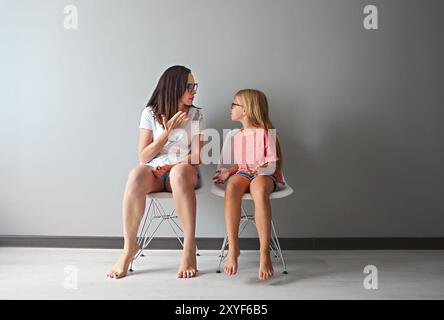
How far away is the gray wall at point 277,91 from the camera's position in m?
2.79

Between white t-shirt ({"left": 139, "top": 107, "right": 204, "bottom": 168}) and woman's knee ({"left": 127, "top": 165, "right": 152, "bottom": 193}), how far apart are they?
0.16m

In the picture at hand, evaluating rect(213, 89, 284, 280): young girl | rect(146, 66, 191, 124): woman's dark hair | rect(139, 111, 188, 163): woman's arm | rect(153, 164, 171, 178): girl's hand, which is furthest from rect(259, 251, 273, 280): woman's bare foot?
rect(146, 66, 191, 124): woman's dark hair

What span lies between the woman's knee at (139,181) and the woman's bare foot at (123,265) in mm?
317

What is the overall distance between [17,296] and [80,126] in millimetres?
1275

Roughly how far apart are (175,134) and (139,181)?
420mm

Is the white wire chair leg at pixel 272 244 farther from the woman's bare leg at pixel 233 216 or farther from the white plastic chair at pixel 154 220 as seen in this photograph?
the white plastic chair at pixel 154 220

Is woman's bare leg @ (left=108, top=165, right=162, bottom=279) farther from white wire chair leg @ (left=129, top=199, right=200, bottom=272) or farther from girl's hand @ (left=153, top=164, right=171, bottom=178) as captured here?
white wire chair leg @ (left=129, top=199, right=200, bottom=272)

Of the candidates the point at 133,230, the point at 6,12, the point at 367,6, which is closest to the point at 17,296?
the point at 133,230

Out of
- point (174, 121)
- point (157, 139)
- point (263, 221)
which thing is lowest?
point (263, 221)

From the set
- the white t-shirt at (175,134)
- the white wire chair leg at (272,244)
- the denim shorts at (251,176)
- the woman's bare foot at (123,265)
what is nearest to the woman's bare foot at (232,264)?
the white wire chair leg at (272,244)

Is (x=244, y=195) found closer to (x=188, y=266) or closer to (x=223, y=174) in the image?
(x=223, y=174)

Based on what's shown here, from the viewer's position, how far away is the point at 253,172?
8.00ft

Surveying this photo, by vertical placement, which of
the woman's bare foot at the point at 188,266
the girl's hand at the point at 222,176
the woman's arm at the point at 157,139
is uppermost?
the woman's arm at the point at 157,139

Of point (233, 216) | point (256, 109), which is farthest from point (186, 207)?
point (256, 109)
